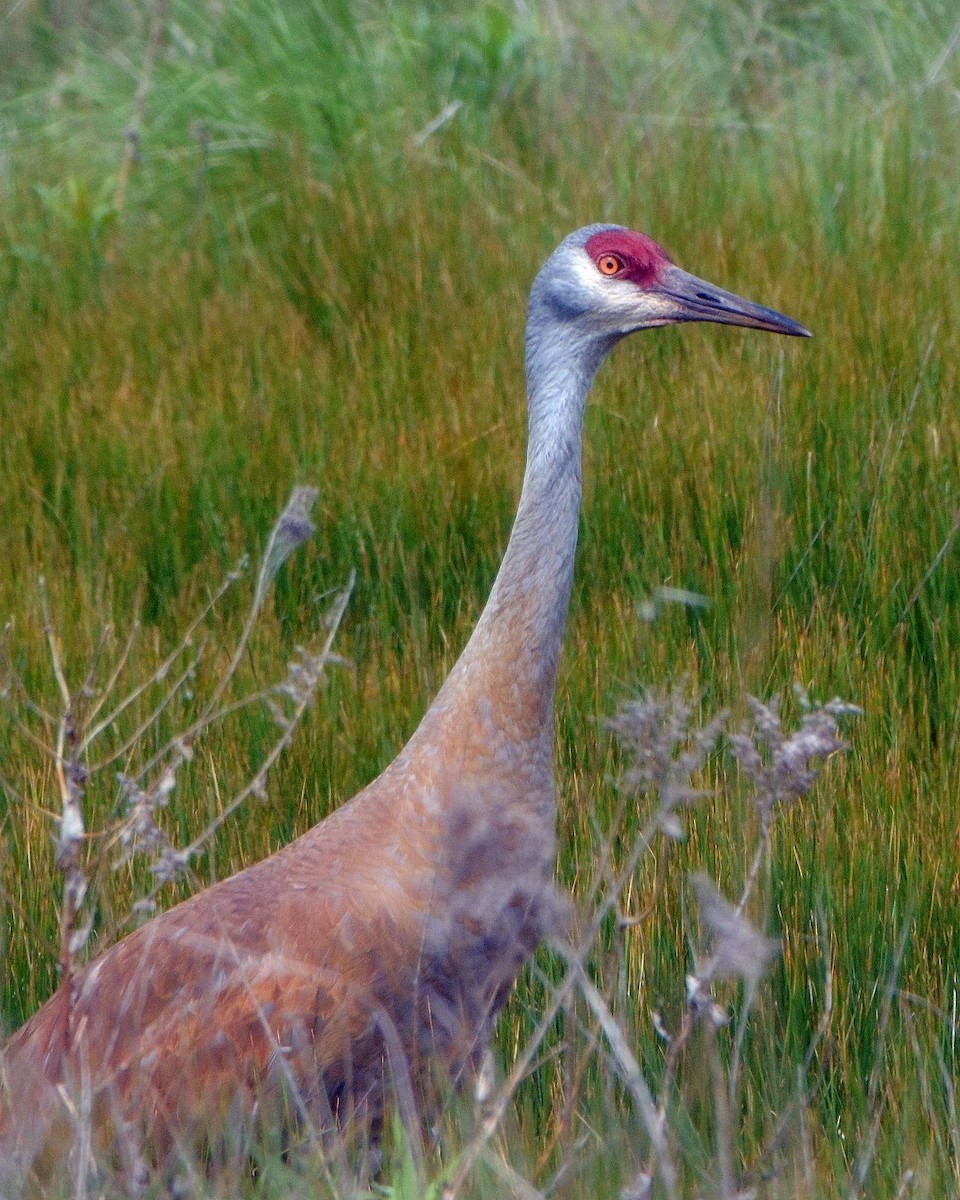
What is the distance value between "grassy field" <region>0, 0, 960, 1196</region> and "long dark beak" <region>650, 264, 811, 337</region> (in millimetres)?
221

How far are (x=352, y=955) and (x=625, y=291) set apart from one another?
3.92ft

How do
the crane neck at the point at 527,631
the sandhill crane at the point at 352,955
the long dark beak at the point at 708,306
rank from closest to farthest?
the sandhill crane at the point at 352,955, the crane neck at the point at 527,631, the long dark beak at the point at 708,306

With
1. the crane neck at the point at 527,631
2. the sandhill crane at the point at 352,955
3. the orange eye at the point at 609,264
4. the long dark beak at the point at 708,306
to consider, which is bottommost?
the sandhill crane at the point at 352,955

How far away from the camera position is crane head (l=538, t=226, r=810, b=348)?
9.66ft

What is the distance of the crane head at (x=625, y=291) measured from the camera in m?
2.95

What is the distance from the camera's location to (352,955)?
2.48 metres

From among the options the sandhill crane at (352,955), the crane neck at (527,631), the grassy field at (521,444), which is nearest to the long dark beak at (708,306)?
the grassy field at (521,444)

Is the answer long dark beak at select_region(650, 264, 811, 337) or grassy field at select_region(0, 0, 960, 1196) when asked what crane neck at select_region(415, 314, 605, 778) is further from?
long dark beak at select_region(650, 264, 811, 337)

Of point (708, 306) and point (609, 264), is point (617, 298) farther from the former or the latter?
point (708, 306)

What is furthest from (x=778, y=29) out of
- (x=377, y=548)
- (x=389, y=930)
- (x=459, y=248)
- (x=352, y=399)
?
(x=389, y=930)

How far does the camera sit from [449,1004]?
253 cm

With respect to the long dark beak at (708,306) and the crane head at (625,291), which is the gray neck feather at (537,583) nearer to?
the crane head at (625,291)

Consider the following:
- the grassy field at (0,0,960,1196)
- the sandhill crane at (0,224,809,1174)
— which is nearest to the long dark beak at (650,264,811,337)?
the grassy field at (0,0,960,1196)

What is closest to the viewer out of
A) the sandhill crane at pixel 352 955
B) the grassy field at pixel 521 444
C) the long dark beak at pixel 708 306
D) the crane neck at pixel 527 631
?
the sandhill crane at pixel 352 955
